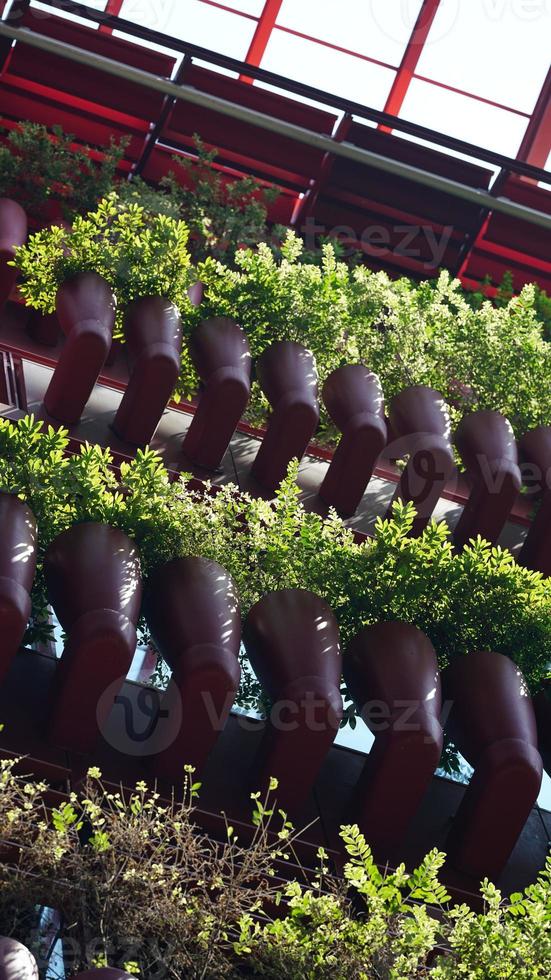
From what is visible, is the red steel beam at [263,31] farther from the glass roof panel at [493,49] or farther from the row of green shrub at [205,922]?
the row of green shrub at [205,922]

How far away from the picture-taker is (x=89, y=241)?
7.64m

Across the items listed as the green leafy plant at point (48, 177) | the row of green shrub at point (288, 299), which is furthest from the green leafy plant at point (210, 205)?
the green leafy plant at point (48, 177)

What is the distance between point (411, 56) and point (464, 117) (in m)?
1.00

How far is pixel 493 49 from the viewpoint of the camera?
49.0 ft

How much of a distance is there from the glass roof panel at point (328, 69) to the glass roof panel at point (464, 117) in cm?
35

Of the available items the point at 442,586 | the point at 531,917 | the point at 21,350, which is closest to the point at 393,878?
the point at 531,917

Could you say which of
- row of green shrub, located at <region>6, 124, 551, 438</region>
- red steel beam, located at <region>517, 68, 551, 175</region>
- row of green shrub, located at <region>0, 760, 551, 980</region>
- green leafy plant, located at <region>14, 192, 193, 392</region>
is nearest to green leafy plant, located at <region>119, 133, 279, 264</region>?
row of green shrub, located at <region>6, 124, 551, 438</region>

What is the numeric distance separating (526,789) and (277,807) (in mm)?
1053

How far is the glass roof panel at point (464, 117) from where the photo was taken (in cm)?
1459

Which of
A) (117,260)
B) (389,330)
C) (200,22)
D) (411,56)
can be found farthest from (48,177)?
(411,56)

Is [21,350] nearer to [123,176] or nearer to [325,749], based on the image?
[123,176]

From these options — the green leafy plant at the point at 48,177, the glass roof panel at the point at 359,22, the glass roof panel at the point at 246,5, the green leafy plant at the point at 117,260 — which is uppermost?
the glass roof panel at the point at 359,22

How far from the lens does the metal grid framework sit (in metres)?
10.9

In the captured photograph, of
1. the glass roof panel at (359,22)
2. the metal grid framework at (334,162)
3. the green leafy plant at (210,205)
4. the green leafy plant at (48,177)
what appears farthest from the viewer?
the glass roof panel at (359,22)
